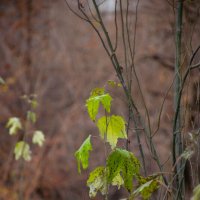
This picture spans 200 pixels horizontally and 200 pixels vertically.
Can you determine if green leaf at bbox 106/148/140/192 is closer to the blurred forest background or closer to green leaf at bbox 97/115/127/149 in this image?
green leaf at bbox 97/115/127/149

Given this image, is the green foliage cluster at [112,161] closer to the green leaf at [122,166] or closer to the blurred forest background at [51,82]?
the green leaf at [122,166]

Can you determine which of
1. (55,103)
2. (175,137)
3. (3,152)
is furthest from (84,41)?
(175,137)

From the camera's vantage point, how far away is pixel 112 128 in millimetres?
1844

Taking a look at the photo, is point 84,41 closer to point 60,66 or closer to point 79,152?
point 60,66

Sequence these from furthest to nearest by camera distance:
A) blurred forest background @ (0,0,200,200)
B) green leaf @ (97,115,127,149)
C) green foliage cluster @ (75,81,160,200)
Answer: blurred forest background @ (0,0,200,200) → green leaf @ (97,115,127,149) → green foliage cluster @ (75,81,160,200)

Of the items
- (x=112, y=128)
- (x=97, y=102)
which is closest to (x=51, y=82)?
(x=112, y=128)

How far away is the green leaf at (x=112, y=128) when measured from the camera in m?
1.84

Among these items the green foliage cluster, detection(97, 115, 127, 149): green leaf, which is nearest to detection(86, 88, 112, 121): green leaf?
the green foliage cluster

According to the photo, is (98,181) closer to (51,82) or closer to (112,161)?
(112,161)

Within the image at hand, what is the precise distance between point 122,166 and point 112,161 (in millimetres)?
40

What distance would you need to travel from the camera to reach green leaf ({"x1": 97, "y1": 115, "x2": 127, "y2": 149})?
184 cm

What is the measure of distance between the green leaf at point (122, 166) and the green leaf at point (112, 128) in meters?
0.13

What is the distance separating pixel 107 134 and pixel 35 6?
7.76 m

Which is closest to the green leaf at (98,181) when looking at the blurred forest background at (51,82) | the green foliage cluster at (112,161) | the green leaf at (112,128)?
the green foliage cluster at (112,161)
